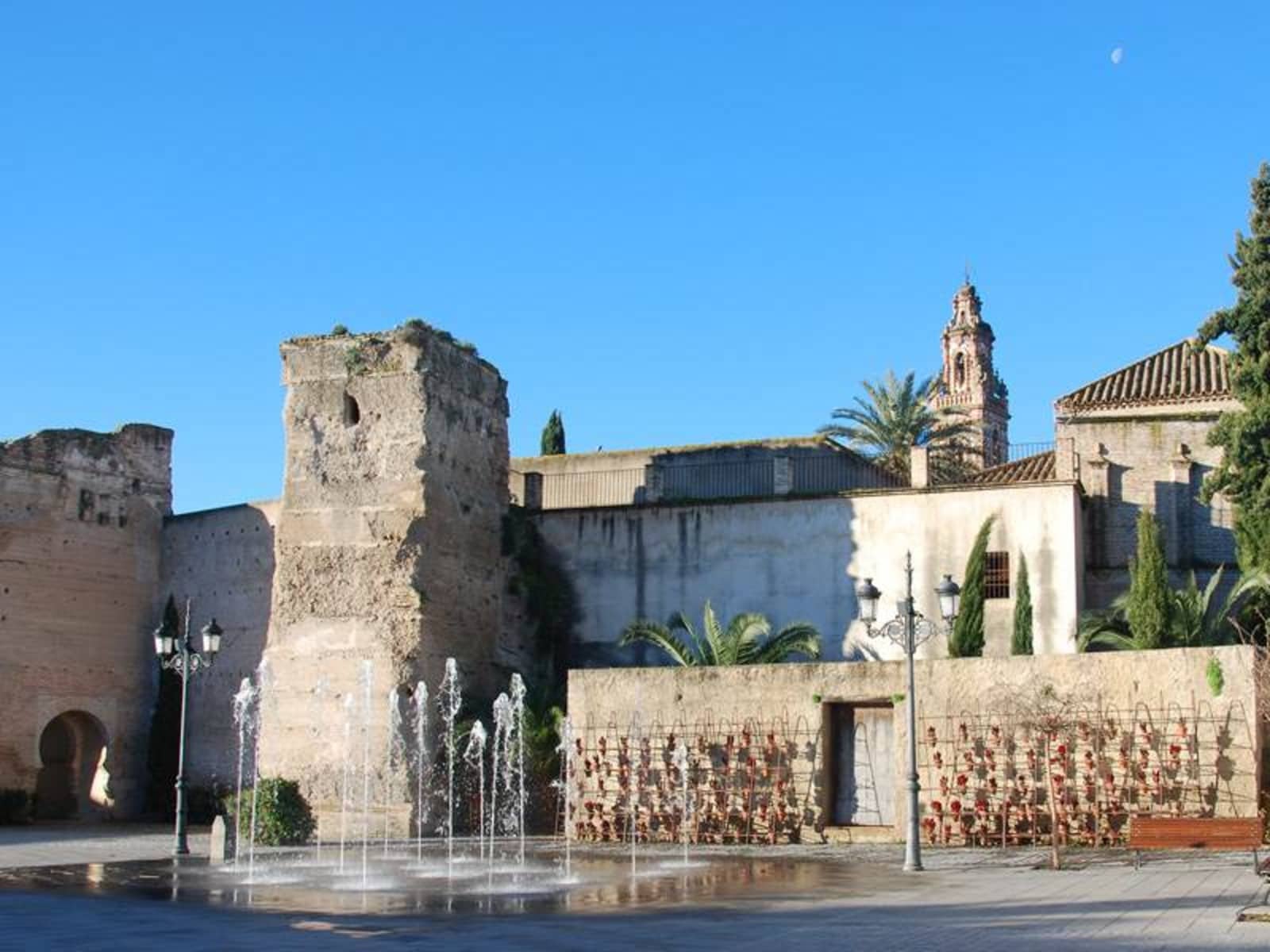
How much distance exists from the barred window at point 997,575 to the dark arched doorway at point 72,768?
61.3 feet

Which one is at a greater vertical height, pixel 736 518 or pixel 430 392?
pixel 430 392

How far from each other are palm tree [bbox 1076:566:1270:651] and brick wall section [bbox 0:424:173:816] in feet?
64.9

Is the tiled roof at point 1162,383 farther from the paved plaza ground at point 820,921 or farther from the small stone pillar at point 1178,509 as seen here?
the paved plaza ground at point 820,921

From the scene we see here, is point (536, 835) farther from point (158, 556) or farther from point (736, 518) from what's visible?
point (158, 556)

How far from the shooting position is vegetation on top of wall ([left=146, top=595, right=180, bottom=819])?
32625 millimetres

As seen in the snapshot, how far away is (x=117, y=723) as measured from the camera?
33.4m

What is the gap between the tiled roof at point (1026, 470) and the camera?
33562 mm

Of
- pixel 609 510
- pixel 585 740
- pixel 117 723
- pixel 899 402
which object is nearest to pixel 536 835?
pixel 585 740

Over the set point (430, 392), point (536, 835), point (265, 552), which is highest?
point (430, 392)

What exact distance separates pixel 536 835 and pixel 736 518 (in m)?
7.87

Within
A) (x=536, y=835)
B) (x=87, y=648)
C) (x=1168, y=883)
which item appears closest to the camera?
(x=1168, y=883)

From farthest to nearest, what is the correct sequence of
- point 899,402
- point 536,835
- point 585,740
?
point 899,402 < point 536,835 < point 585,740

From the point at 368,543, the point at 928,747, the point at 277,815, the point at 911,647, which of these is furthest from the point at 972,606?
the point at 277,815

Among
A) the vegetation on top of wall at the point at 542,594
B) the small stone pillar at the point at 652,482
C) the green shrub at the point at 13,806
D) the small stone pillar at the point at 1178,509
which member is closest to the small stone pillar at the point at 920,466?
the small stone pillar at the point at 1178,509
